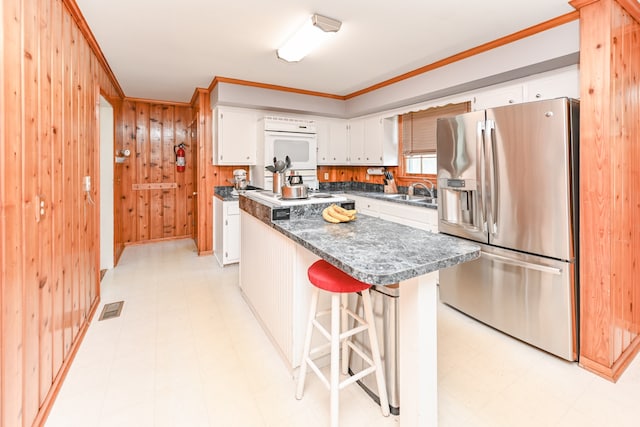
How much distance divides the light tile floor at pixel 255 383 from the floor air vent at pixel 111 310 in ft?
0.19

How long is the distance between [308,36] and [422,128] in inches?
81.9

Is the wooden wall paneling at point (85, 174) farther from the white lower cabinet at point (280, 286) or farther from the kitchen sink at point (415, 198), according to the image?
the kitchen sink at point (415, 198)

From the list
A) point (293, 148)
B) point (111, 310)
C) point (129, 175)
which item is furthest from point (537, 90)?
point (129, 175)

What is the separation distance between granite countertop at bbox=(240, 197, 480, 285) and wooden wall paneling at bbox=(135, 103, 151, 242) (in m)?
4.03

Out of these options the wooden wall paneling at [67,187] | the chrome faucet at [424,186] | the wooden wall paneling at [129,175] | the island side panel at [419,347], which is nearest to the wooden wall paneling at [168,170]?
the wooden wall paneling at [129,175]

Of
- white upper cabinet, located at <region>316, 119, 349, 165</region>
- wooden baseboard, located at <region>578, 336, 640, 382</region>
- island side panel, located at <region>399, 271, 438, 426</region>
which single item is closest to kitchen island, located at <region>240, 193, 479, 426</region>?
island side panel, located at <region>399, 271, 438, 426</region>

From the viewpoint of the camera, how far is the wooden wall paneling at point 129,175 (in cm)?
487

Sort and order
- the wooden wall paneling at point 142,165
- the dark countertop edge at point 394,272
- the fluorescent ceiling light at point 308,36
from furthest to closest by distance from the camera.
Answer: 1. the wooden wall paneling at point 142,165
2. the fluorescent ceiling light at point 308,36
3. the dark countertop edge at point 394,272

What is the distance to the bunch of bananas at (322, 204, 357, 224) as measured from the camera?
1948 millimetres

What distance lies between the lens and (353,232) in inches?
66.9

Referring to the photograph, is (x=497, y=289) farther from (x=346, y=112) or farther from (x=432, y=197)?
(x=346, y=112)

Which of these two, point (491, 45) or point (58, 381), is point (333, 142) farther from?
point (58, 381)

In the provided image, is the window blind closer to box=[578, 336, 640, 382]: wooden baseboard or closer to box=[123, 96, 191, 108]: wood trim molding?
box=[578, 336, 640, 382]: wooden baseboard

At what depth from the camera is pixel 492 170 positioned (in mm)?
2289
